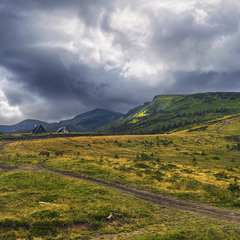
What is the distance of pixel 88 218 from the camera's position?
13.2 m

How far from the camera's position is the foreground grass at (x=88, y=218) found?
11.3m

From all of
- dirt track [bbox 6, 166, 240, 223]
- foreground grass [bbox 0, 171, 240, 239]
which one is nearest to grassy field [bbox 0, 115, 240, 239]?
foreground grass [bbox 0, 171, 240, 239]

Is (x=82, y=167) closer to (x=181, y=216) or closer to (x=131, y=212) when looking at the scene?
(x=131, y=212)

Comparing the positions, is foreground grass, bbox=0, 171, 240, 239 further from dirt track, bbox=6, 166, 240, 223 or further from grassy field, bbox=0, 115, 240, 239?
dirt track, bbox=6, 166, 240, 223

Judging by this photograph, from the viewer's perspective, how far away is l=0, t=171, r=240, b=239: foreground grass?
11273 mm

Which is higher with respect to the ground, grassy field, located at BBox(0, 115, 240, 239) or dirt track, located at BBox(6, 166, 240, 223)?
grassy field, located at BBox(0, 115, 240, 239)

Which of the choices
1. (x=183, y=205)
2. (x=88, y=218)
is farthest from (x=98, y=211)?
(x=183, y=205)

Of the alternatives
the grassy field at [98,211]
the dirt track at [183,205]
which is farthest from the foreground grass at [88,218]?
the dirt track at [183,205]

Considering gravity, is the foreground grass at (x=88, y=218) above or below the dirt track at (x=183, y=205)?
above

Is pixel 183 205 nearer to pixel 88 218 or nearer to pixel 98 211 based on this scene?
pixel 98 211

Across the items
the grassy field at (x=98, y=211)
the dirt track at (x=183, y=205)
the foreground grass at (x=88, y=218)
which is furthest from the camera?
the dirt track at (x=183, y=205)

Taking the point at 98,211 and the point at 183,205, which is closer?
the point at 98,211

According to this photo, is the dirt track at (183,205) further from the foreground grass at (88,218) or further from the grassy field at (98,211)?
the foreground grass at (88,218)

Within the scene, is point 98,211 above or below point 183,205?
above
